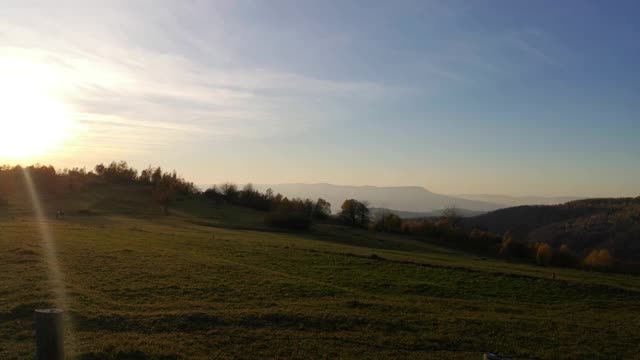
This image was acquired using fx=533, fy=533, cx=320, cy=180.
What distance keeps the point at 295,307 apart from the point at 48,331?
15.1 meters

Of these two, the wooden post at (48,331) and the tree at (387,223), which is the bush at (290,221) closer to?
the tree at (387,223)

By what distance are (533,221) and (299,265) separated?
170145 mm

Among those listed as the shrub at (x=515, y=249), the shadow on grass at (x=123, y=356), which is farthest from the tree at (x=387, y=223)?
the shadow on grass at (x=123, y=356)

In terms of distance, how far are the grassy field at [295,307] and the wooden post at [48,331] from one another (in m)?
7.59

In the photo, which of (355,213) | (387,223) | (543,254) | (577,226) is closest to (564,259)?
(543,254)

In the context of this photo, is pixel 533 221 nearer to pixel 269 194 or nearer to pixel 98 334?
pixel 269 194

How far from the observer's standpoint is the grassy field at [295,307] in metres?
16.9

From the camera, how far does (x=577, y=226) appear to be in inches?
6658

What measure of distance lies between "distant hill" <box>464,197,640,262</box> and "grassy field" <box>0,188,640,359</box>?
95.9m

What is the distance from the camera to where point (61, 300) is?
817 inches

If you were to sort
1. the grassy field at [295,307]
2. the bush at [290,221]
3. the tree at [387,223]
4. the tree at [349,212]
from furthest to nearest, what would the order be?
1. the tree at [349,212]
2. the tree at [387,223]
3. the bush at [290,221]
4. the grassy field at [295,307]

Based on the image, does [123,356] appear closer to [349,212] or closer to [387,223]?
[387,223]

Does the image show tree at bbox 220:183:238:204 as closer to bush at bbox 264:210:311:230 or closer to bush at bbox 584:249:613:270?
bush at bbox 264:210:311:230

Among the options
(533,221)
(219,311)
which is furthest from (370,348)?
(533,221)
